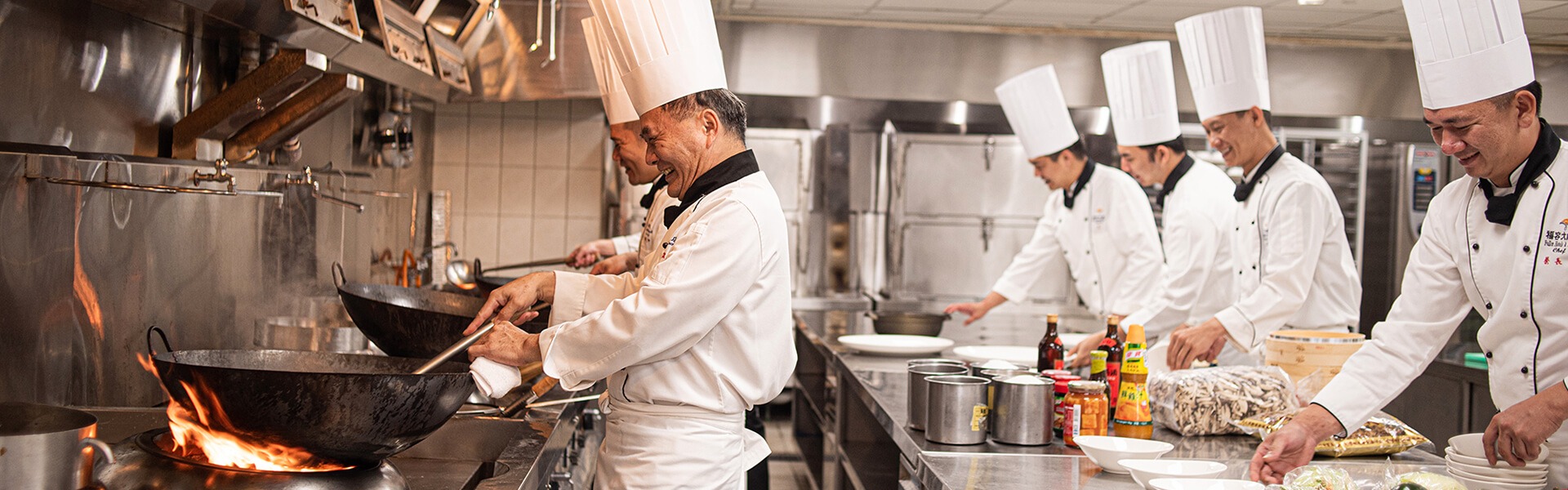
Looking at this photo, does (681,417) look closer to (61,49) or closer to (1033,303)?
(61,49)

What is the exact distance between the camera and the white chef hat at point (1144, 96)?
422 centimetres

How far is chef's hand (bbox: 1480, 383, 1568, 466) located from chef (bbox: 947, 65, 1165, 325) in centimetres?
230

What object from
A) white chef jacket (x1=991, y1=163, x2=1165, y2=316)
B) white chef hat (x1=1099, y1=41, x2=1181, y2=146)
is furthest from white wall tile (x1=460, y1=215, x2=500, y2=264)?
white chef hat (x1=1099, y1=41, x2=1181, y2=146)

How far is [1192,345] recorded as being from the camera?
2.58 meters

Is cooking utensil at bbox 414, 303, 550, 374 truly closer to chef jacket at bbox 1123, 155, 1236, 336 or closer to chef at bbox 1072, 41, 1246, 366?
chef at bbox 1072, 41, 1246, 366

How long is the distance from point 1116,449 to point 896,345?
1492 mm

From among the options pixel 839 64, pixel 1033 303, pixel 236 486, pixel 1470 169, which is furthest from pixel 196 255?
pixel 1033 303

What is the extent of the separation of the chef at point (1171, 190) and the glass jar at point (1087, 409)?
140 cm

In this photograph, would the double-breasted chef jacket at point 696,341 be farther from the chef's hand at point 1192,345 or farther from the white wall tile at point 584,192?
the white wall tile at point 584,192

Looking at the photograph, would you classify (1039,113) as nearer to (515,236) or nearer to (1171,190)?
(1171,190)

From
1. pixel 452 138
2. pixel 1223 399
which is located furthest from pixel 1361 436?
pixel 452 138

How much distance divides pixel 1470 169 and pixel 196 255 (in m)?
2.46

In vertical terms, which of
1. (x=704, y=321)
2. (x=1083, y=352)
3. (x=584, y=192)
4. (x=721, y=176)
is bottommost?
(x=1083, y=352)

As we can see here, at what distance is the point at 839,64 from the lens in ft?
20.8
